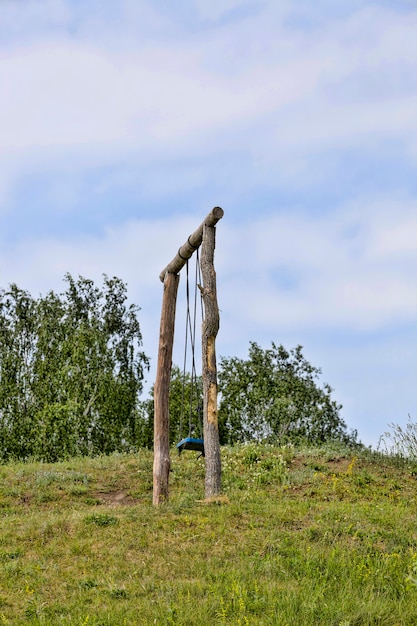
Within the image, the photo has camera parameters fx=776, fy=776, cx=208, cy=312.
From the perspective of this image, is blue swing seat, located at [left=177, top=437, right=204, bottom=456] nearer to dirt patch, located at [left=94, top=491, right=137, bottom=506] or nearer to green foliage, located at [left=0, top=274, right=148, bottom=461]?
dirt patch, located at [left=94, top=491, right=137, bottom=506]

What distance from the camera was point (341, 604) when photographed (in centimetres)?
866

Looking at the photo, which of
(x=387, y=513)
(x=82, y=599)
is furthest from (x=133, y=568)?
(x=387, y=513)

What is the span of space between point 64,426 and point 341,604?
24.1 meters

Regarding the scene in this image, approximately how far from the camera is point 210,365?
13922mm

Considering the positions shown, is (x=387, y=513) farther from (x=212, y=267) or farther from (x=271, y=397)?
(x=271, y=397)

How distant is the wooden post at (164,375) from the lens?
15.1 m

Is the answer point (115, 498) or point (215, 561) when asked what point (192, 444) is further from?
point (215, 561)

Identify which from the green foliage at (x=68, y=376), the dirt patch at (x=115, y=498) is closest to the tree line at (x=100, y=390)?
the green foliage at (x=68, y=376)

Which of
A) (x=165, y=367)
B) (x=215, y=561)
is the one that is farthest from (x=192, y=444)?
(x=215, y=561)

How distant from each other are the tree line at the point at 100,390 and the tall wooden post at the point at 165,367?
53.6 ft

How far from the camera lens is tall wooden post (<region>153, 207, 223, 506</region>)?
579 inches

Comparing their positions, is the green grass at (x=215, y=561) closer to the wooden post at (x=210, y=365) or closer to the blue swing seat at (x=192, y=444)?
the wooden post at (x=210, y=365)

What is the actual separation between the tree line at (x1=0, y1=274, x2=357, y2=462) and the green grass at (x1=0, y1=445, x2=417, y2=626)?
1635 cm

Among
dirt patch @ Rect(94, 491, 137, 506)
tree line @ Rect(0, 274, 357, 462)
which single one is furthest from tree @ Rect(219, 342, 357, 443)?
dirt patch @ Rect(94, 491, 137, 506)
